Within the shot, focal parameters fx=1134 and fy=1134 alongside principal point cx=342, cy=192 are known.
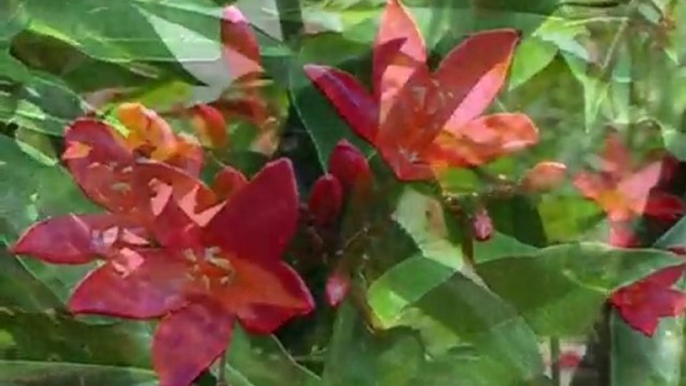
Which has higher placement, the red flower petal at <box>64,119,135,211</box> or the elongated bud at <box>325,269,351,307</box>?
the red flower petal at <box>64,119,135,211</box>

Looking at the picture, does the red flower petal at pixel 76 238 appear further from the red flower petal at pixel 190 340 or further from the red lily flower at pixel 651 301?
the red lily flower at pixel 651 301

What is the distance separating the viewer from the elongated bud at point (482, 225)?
337mm

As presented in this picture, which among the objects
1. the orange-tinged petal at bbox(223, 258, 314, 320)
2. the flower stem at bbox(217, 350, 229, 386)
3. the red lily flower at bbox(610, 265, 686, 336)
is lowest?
the flower stem at bbox(217, 350, 229, 386)

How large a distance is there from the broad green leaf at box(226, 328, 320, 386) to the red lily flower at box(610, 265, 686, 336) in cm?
10

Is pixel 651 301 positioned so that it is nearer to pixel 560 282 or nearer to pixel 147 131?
pixel 560 282

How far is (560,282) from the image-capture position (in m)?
0.34

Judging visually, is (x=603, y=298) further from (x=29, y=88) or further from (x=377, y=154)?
(x=29, y=88)

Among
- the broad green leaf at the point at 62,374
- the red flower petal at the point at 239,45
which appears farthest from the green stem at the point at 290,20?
the broad green leaf at the point at 62,374

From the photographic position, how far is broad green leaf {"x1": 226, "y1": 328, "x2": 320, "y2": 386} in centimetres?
33

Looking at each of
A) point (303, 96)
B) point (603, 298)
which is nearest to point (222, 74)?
point (303, 96)

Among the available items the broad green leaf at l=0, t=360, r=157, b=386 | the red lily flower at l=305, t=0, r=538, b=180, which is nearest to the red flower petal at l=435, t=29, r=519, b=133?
the red lily flower at l=305, t=0, r=538, b=180

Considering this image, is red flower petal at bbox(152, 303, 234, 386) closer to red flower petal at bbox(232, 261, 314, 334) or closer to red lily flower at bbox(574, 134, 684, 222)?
red flower petal at bbox(232, 261, 314, 334)

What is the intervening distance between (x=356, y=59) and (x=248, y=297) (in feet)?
0.27

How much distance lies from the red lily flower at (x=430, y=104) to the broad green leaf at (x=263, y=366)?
0.06m
